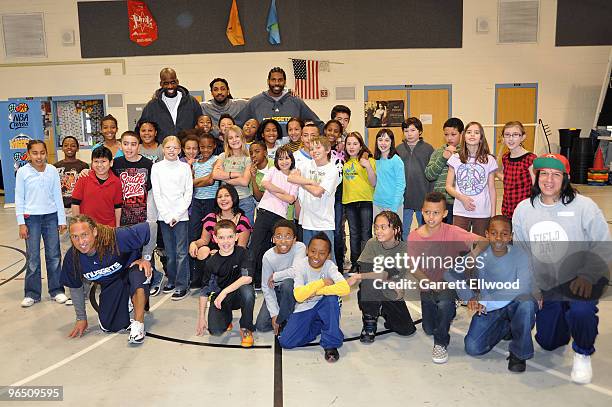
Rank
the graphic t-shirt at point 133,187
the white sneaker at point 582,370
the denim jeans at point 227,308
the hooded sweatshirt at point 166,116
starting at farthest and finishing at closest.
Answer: the hooded sweatshirt at point 166,116 < the graphic t-shirt at point 133,187 < the denim jeans at point 227,308 < the white sneaker at point 582,370

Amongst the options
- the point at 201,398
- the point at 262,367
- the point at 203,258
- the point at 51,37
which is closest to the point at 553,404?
the point at 262,367

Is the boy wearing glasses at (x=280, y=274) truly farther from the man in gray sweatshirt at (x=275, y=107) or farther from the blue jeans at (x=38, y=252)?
the man in gray sweatshirt at (x=275, y=107)

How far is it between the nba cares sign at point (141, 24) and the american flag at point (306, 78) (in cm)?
340

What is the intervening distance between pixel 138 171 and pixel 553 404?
401cm

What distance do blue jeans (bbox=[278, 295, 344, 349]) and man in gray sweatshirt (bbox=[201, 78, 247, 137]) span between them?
346 cm

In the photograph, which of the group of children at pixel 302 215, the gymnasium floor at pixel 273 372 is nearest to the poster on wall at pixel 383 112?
the group of children at pixel 302 215

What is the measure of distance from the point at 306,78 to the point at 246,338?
990 centimetres

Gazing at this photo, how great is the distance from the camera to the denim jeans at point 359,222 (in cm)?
559

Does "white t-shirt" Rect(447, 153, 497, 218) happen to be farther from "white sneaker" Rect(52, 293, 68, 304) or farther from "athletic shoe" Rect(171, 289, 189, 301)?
"white sneaker" Rect(52, 293, 68, 304)

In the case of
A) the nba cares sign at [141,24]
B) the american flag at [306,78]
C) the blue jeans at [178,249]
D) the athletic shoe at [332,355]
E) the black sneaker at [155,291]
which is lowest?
the athletic shoe at [332,355]

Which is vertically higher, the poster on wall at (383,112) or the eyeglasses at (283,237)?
the poster on wall at (383,112)

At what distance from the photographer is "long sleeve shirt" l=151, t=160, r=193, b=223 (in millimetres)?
5203

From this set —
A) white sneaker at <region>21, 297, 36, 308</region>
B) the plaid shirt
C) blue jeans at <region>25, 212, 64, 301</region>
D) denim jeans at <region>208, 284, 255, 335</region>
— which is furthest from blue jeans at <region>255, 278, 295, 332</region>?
white sneaker at <region>21, 297, 36, 308</region>

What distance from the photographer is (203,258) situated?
15.2 ft
